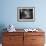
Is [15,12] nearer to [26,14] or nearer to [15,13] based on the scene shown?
[15,13]

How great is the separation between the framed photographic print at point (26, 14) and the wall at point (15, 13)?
10 cm

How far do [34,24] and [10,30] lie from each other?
2.95 ft

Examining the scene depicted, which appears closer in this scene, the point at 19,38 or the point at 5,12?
the point at 19,38

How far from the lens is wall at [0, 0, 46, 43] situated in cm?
437

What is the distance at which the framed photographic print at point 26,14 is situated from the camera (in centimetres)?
437

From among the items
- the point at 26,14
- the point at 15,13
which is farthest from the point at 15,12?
the point at 26,14

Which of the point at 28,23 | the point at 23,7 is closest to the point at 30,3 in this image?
the point at 23,7

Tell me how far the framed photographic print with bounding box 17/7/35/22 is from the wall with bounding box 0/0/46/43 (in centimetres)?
10

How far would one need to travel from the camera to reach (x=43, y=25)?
4.41 m

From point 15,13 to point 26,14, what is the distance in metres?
0.36

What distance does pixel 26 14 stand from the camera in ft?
14.5

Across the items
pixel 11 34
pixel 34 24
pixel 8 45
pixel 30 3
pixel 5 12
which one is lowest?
pixel 8 45

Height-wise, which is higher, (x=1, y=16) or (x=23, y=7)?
(x=23, y=7)

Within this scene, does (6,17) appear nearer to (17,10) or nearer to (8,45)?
(17,10)
